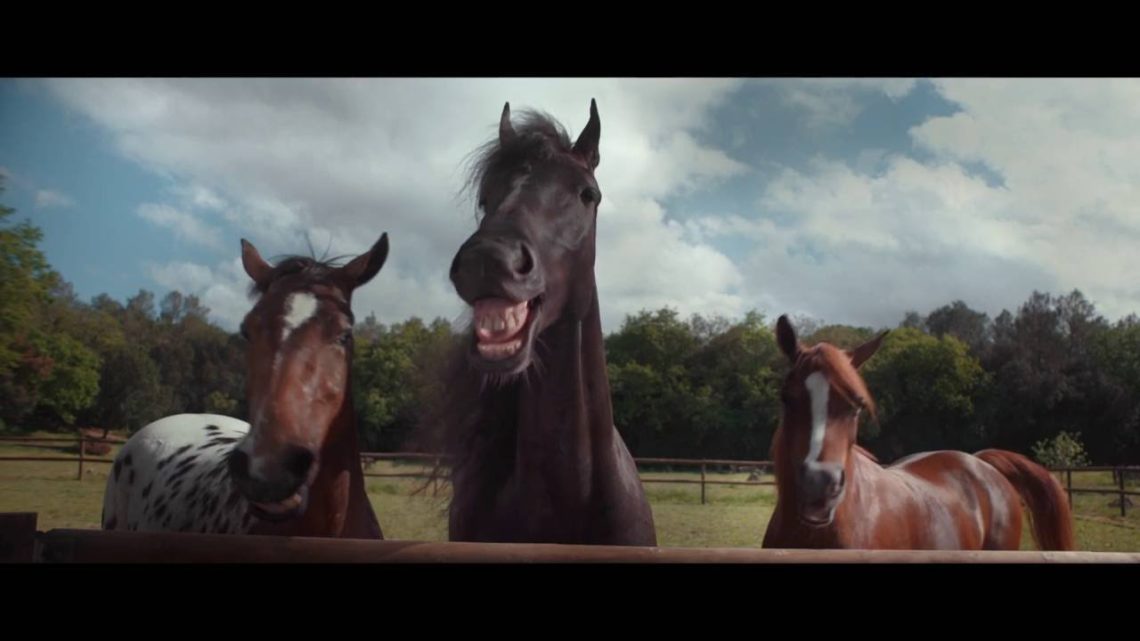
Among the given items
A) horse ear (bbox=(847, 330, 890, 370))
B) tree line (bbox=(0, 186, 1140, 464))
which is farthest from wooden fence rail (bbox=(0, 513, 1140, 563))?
horse ear (bbox=(847, 330, 890, 370))

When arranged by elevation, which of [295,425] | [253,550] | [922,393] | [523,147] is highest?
[523,147]

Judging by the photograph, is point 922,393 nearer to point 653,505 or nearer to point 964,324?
point 964,324

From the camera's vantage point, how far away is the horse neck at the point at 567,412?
7.14 ft

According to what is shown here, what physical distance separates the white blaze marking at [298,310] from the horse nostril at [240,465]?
0.37 metres

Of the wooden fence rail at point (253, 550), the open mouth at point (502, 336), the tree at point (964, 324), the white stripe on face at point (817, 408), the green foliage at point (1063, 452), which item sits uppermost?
the tree at point (964, 324)

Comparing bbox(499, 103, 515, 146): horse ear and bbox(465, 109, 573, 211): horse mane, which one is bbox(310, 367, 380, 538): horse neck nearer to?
bbox(465, 109, 573, 211): horse mane

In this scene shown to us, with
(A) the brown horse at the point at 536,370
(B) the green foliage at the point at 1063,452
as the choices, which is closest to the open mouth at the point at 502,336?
(A) the brown horse at the point at 536,370

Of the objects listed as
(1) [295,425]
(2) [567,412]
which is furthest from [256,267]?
(2) [567,412]

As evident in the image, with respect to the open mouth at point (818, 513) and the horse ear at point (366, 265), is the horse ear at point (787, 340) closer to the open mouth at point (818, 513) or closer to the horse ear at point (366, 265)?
the open mouth at point (818, 513)

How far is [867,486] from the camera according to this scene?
2.68 m

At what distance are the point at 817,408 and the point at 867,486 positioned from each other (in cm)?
48
